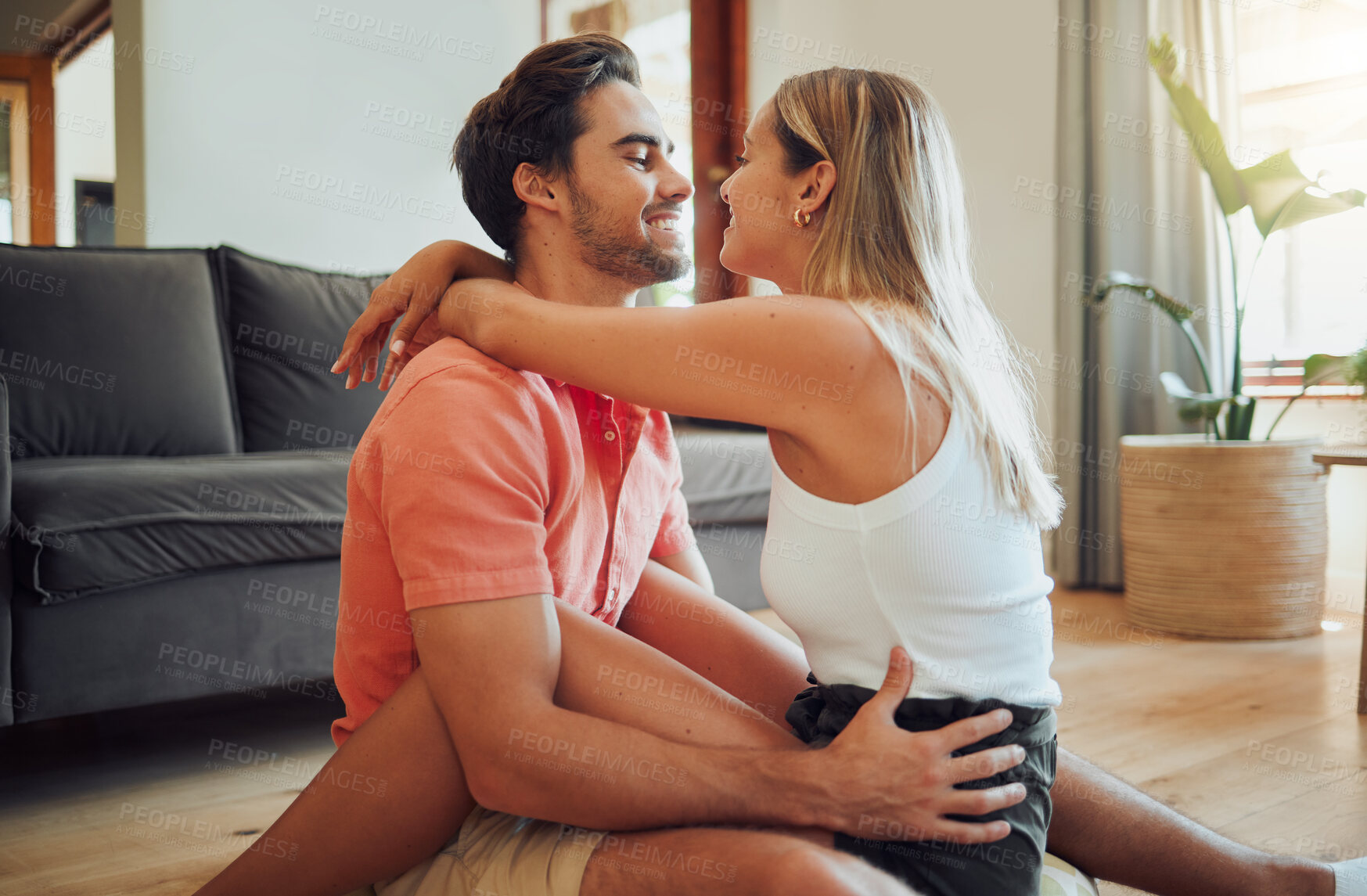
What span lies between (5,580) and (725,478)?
144 cm

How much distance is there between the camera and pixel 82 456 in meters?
2.12

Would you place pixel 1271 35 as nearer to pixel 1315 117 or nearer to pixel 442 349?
pixel 1315 117

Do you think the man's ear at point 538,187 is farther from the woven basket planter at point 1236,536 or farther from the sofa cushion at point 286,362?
the woven basket planter at point 1236,536

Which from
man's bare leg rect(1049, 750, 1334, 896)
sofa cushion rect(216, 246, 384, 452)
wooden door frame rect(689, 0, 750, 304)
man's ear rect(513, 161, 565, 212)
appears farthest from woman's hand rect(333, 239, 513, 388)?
wooden door frame rect(689, 0, 750, 304)

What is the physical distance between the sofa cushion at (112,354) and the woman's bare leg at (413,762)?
1477mm

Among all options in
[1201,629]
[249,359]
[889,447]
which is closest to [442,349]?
[889,447]

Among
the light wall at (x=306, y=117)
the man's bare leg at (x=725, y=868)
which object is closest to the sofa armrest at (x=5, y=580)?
the man's bare leg at (x=725, y=868)

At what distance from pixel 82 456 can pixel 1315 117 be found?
11.1 ft

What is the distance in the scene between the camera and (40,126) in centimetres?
305

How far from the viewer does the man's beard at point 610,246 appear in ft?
4.16

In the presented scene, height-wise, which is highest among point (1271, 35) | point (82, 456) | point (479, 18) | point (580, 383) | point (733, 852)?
point (479, 18)

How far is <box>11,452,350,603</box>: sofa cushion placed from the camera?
1.50 m

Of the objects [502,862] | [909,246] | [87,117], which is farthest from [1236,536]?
[87,117]

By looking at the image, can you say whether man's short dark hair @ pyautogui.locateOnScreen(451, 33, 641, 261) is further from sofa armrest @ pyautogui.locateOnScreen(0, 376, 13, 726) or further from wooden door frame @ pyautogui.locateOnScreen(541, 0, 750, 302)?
wooden door frame @ pyautogui.locateOnScreen(541, 0, 750, 302)
